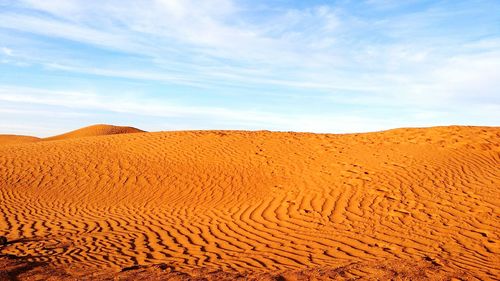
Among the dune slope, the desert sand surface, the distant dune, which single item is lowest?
the desert sand surface

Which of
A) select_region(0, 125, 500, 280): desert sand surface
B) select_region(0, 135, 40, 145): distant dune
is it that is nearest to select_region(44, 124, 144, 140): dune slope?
select_region(0, 135, 40, 145): distant dune

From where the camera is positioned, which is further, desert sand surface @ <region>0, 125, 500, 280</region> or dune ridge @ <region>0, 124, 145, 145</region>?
dune ridge @ <region>0, 124, 145, 145</region>

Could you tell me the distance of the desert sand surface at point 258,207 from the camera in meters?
6.57

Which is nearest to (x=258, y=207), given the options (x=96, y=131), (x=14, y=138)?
(x=96, y=131)

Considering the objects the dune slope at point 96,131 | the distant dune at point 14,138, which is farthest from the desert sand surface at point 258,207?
the distant dune at point 14,138

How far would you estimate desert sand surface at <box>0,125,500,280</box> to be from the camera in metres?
6.57

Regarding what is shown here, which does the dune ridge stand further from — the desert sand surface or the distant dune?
the desert sand surface

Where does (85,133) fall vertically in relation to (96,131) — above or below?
below

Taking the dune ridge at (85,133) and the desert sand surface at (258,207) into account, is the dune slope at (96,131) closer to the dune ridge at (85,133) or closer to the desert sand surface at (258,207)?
the dune ridge at (85,133)

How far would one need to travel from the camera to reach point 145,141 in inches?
797

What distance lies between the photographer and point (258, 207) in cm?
1108

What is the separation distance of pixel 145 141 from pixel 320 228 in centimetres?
1322

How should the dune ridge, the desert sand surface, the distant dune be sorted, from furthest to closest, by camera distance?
the distant dune
the dune ridge
the desert sand surface

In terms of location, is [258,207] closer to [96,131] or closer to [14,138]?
[96,131]
